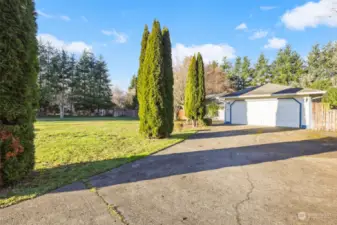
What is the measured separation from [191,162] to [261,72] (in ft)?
102

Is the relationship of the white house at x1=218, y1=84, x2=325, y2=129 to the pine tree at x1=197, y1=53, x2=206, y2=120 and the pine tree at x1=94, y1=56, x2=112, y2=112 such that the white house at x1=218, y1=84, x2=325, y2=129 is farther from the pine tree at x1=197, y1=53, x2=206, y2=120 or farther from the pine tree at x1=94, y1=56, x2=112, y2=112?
the pine tree at x1=94, y1=56, x2=112, y2=112

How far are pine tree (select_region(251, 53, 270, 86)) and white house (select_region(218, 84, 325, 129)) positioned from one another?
1597 centimetres

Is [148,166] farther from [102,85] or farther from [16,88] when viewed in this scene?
[102,85]

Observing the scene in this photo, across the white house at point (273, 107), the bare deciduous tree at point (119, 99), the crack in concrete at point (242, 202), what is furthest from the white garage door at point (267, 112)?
the bare deciduous tree at point (119, 99)

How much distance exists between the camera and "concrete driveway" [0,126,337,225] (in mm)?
2393

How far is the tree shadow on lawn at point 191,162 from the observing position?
3.89 meters

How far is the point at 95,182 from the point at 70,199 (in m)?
0.76

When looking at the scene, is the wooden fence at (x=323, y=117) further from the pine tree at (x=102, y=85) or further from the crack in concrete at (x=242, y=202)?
the pine tree at (x=102, y=85)

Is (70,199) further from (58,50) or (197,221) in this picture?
(58,50)

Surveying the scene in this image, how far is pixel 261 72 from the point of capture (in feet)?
103

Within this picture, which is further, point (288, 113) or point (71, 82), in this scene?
point (71, 82)

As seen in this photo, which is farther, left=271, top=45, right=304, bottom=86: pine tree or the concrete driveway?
left=271, top=45, right=304, bottom=86: pine tree

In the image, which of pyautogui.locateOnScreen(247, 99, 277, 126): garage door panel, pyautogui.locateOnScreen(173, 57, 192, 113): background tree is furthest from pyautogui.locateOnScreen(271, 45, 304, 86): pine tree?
pyautogui.locateOnScreen(247, 99, 277, 126): garage door panel

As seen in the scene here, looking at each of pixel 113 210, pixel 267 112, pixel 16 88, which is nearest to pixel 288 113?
pixel 267 112
